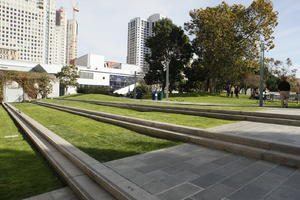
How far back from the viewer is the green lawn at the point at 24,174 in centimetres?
282

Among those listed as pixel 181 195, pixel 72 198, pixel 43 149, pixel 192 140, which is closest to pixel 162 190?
pixel 181 195

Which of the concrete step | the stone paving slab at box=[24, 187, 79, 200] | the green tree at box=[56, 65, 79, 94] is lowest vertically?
the stone paving slab at box=[24, 187, 79, 200]

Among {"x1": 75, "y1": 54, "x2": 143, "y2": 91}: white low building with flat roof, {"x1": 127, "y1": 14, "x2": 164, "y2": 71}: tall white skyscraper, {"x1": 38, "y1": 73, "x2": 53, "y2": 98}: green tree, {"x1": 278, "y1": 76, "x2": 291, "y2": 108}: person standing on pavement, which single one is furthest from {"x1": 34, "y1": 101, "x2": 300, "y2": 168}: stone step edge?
{"x1": 127, "y1": 14, "x2": 164, "y2": 71}: tall white skyscraper

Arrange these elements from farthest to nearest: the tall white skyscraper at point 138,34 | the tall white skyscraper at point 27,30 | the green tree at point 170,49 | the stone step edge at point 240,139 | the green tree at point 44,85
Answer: the tall white skyscraper at point 27,30 → the tall white skyscraper at point 138,34 → the green tree at point 170,49 → the green tree at point 44,85 → the stone step edge at point 240,139

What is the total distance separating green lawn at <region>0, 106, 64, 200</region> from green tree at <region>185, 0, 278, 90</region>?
87.2 feet

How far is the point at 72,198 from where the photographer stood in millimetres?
2699

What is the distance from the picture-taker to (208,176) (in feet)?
9.42

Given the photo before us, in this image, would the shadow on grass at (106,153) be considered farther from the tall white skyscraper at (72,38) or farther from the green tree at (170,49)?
the tall white skyscraper at (72,38)

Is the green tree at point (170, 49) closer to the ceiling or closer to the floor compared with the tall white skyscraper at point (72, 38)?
closer to the floor

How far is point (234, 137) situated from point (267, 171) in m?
1.18

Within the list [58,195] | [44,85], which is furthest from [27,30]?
[58,195]

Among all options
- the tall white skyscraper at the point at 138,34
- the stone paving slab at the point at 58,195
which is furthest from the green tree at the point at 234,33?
the tall white skyscraper at the point at 138,34

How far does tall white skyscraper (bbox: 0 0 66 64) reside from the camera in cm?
12375

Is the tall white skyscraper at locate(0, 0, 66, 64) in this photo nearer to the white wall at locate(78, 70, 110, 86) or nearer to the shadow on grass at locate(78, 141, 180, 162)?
the white wall at locate(78, 70, 110, 86)
